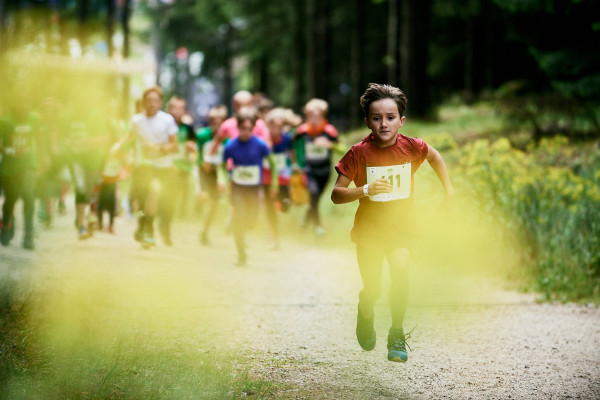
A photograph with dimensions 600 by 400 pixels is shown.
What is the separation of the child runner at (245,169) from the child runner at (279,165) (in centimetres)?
170

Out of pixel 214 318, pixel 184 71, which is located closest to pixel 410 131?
pixel 214 318

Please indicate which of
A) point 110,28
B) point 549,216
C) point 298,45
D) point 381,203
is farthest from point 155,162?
point 110,28

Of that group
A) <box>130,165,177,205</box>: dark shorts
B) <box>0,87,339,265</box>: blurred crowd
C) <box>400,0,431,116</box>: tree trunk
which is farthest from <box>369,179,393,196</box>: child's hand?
<box>400,0,431,116</box>: tree trunk

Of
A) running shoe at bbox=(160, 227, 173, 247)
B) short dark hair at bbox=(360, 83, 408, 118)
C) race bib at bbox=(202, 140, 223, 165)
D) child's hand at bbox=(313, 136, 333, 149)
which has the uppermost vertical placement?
short dark hair at bbox=(360, 83, 408, 118)

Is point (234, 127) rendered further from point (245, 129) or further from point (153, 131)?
point (153, 131)

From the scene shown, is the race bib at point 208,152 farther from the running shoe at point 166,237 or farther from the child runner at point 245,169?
the child runner at point 245,169

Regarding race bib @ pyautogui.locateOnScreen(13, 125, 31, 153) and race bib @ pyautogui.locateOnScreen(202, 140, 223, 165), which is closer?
race bib @ pyautogui.locateOnScreen(13, 125, 31, 153)

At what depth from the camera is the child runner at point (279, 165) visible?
12.0 metres

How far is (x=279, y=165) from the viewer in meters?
12.4

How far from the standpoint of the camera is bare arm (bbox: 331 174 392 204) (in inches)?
190

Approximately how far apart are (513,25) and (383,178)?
11504 millimetres

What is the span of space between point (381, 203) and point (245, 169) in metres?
4.94

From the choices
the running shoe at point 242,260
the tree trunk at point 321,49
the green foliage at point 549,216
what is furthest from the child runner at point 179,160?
the tree trunk at point 321,49

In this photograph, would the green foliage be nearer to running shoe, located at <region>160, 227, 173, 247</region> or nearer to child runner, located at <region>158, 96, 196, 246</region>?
child runner, located at <region>158, 96, 196, 246</region>
